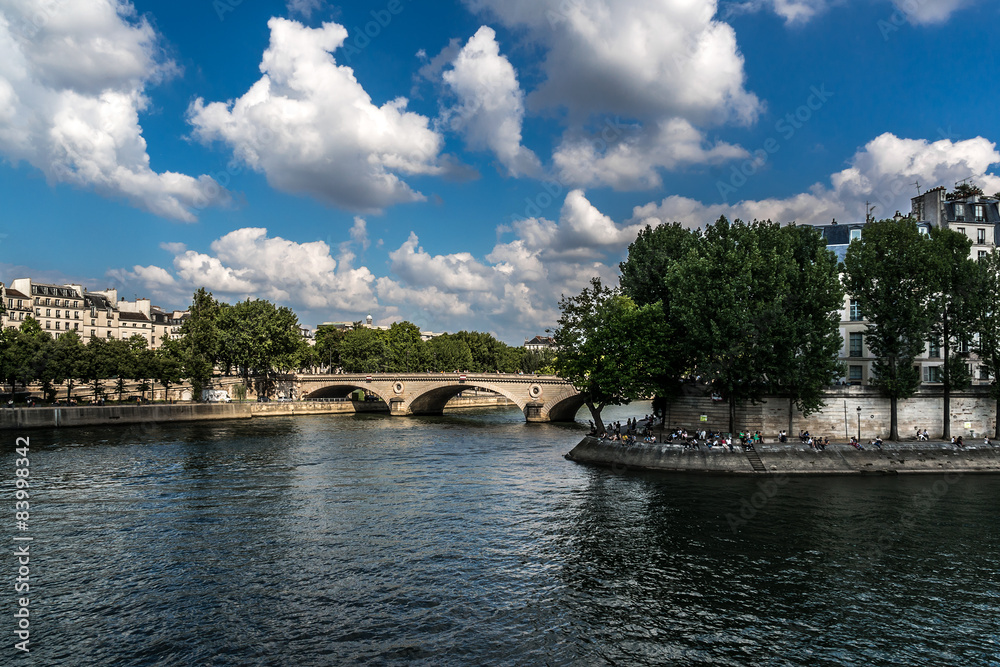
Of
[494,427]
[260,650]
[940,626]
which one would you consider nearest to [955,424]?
[940,626]

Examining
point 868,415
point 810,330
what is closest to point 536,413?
point 868,415

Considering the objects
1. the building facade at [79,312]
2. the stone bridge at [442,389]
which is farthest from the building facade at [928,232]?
the building facade at [79,312]

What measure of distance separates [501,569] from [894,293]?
125 feet

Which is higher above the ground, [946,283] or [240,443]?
[946,283]

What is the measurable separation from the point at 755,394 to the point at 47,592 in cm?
4326

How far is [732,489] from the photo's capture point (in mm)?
37281

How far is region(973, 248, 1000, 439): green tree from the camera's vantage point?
4538 centimetres

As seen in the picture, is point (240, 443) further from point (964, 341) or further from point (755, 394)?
point (964, 341)

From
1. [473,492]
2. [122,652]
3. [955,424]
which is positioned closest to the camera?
[122,652]

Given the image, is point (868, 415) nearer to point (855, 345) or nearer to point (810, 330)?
point (855, 345)

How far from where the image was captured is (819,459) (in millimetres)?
42594

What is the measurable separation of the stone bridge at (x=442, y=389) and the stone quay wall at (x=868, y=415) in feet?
96.1

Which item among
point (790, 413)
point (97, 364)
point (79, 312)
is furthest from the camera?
point (79, 312)

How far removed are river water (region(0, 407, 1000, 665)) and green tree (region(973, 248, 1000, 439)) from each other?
11.3m
